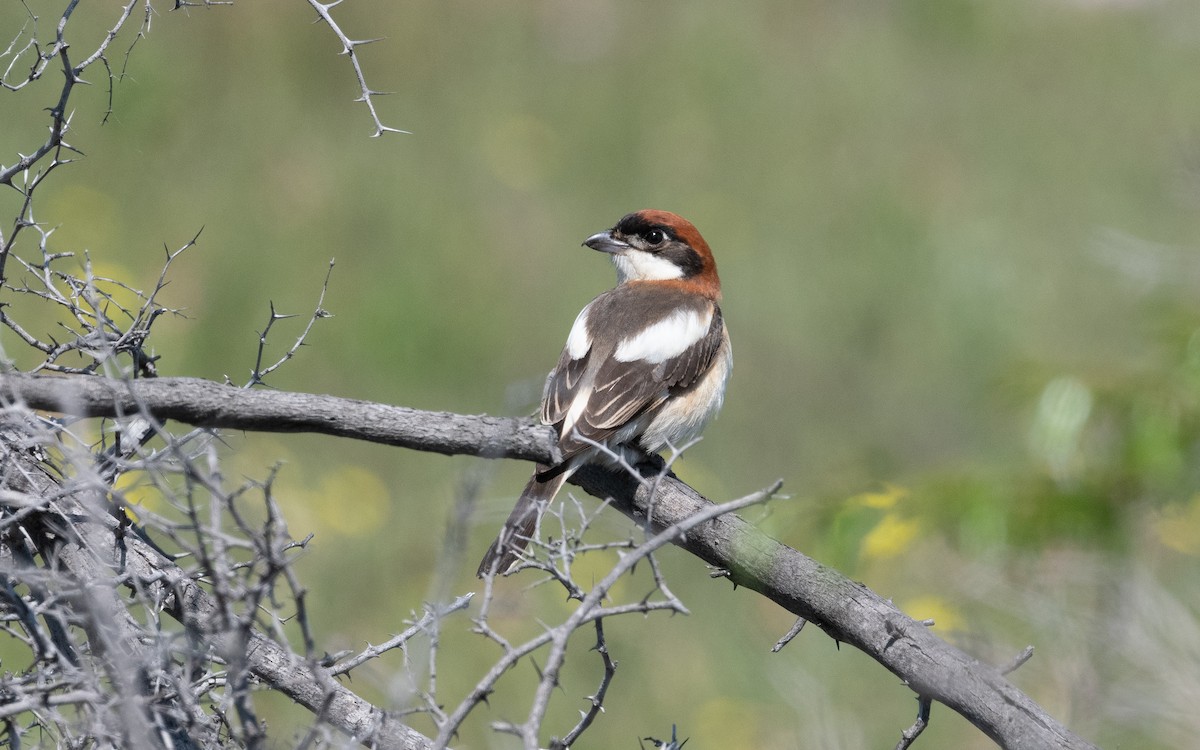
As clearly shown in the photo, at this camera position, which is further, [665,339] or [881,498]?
[665,339]

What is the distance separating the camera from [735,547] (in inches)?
109

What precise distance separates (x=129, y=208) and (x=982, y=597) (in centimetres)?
598

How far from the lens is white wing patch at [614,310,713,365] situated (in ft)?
14.1

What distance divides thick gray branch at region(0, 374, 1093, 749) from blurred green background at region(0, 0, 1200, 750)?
0.45 m

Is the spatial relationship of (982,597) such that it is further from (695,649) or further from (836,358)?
(836,358)

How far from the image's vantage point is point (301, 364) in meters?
7.51

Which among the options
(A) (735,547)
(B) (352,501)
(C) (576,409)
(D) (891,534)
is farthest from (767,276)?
(A) (735,547)

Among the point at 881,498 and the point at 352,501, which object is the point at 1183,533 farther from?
the point at 352,501

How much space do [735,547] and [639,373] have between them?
1.51 m

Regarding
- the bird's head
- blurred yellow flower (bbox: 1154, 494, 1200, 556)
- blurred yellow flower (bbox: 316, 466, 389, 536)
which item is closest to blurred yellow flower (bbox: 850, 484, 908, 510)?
the bird's head

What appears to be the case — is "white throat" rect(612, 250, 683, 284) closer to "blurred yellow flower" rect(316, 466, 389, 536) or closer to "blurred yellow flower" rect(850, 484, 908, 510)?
"blurred yellow flower" rect(850, 484, 908, 510)

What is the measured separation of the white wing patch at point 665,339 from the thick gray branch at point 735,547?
135 cm

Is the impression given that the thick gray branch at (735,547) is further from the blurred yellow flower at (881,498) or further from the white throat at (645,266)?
the white throat at (645,266)

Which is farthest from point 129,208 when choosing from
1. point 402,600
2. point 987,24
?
point 987,24
